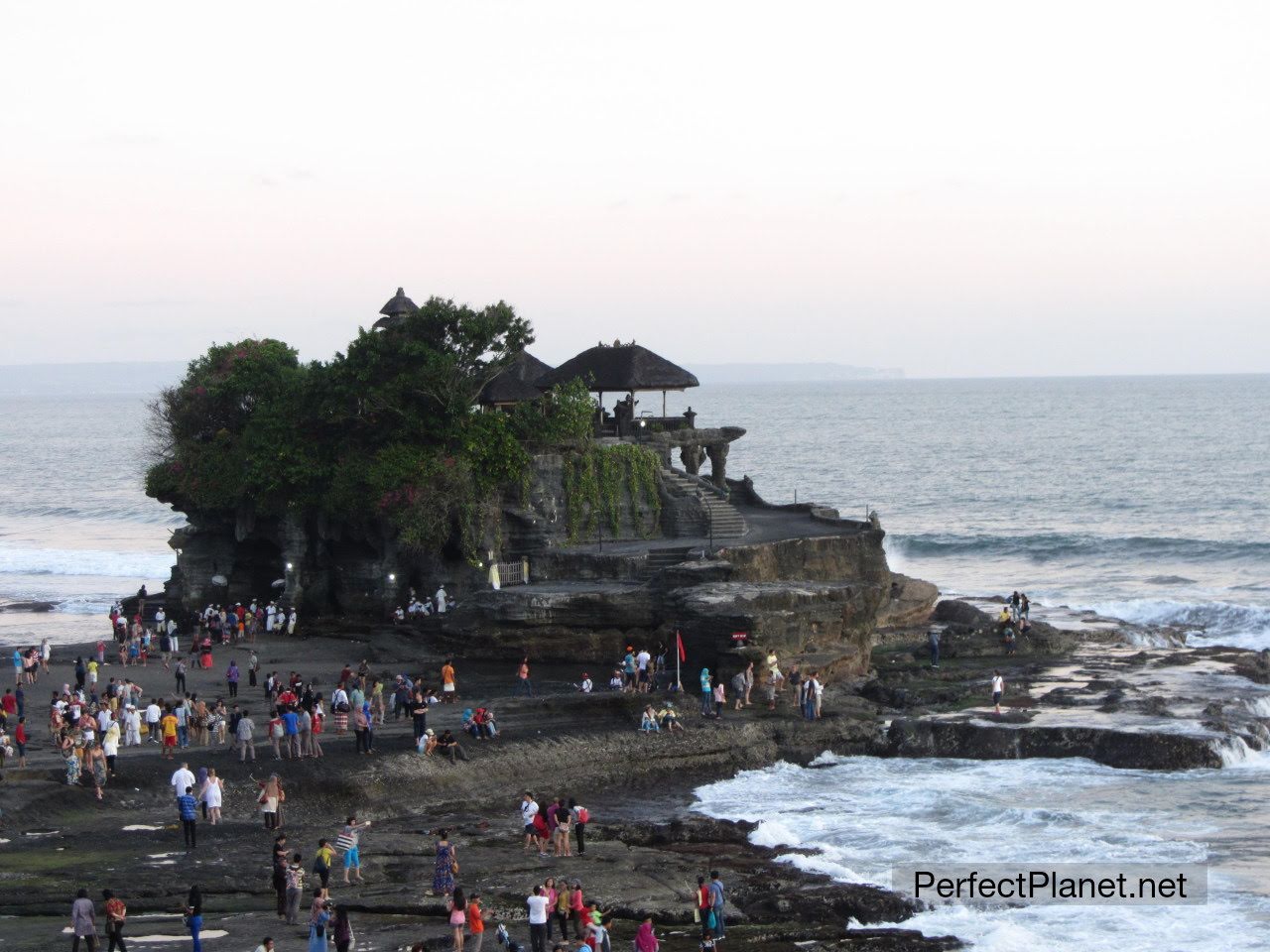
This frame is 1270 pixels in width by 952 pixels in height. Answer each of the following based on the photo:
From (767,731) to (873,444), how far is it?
11793 centimetres

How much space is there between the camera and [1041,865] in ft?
83.0

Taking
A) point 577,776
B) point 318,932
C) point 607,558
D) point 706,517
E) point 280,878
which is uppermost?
point 706,517

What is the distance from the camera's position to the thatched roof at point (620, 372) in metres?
47.0

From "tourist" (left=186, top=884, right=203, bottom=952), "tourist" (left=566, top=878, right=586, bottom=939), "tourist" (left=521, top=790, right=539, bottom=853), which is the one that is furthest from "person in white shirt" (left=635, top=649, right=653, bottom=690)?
"tourist" (left=186, top=884, right=203, bottom=952)

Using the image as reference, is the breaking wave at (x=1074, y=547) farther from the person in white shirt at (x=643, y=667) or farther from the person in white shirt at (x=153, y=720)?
the person in white shirt at (x=153, y=720)

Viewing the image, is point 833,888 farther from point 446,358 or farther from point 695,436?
point 695,436

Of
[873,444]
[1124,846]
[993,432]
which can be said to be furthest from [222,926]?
[993,432]

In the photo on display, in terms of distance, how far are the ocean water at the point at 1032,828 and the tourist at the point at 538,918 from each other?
5608mm

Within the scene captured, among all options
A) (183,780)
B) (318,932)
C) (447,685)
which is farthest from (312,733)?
(318,932)

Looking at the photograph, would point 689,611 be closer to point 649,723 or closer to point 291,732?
point 649,723

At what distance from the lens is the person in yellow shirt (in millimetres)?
28547

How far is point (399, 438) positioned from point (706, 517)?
9.10m

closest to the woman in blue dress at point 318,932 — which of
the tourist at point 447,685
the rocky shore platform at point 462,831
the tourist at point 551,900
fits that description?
the rocky shore platform at point 462,831

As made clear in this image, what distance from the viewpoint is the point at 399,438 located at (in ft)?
142
